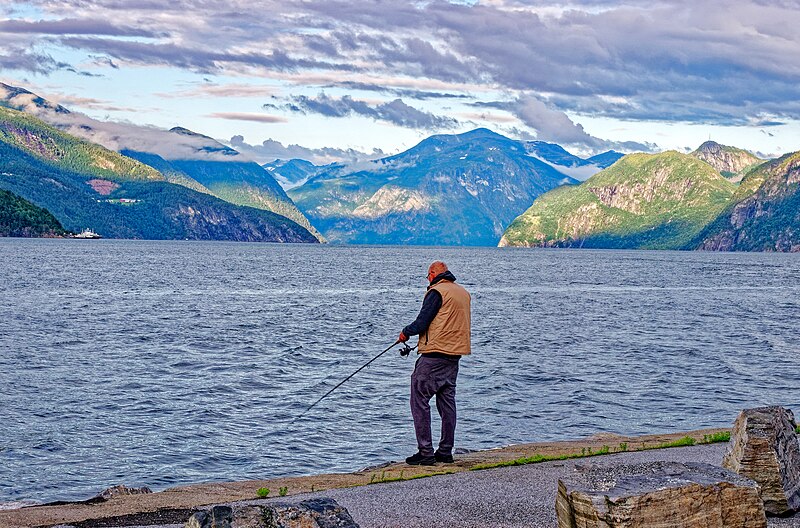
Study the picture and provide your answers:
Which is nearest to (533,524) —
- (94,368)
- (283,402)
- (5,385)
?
(283,402)

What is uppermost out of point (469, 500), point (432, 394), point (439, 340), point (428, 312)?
point (428, 312)

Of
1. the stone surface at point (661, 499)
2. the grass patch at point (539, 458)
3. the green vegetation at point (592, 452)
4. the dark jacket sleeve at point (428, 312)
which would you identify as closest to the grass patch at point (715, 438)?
the green vegetation at point (592, 452)

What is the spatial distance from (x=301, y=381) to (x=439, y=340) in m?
20.8

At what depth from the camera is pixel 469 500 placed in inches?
526

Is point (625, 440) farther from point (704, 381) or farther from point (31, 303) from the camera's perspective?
point (31, 303)

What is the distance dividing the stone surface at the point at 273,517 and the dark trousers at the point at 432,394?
28.1ft

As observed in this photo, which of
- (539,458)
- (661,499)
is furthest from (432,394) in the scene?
(661,499)

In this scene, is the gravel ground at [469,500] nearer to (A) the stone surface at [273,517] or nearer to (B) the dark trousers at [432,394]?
(B) the dark trousers at [432,394]

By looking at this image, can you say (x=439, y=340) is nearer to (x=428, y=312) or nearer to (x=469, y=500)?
(x=428, y=312)

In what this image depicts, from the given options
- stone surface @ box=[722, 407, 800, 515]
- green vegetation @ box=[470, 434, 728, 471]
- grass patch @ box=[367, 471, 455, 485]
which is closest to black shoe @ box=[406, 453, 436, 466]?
green vegetation @ box=[470, 434, 728, 471]

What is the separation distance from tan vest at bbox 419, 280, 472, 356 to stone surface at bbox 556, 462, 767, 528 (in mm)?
7577

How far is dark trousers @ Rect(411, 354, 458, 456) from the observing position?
16.8 meters

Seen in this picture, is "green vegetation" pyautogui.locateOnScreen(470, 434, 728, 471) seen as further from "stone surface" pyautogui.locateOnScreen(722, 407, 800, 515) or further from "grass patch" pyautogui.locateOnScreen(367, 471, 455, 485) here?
"stone surface" pyautogui.locateOnScreen(722, 407, 800, 515)

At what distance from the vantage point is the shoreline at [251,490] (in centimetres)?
1363
